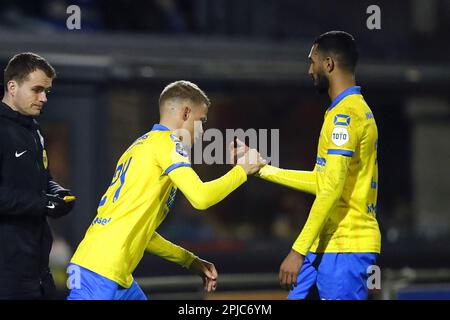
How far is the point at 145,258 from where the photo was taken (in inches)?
431

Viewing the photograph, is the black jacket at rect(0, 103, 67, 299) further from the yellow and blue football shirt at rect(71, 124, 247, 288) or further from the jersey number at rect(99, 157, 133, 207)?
the jersey number at rect(99, 157, 133, 207)

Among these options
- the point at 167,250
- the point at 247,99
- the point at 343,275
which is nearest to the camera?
the point at 343,275

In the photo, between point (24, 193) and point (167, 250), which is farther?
point (167, 250)

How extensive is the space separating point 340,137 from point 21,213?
1831 millimetres

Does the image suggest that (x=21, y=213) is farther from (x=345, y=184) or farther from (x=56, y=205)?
(x=345, y=184)

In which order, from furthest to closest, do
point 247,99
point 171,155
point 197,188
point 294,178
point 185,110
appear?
point 247,99, point 294,178, point 185,110, point 171,155, point 197,188

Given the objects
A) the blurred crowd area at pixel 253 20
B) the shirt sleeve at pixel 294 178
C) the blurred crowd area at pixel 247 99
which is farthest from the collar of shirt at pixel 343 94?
the blurred crowd area at pixel 253 20

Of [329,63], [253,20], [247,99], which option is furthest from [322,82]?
[253,20]


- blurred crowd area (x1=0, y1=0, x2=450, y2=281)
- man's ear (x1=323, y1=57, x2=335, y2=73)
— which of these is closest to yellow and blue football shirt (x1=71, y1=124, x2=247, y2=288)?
man's ear (x1=323, y1=57, x2=335, y2=73)

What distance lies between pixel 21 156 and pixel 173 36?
7494 mm

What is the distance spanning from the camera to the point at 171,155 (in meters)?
4.82

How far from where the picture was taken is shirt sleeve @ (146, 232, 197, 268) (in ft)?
17.1

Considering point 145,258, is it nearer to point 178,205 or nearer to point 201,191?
point 178,205
